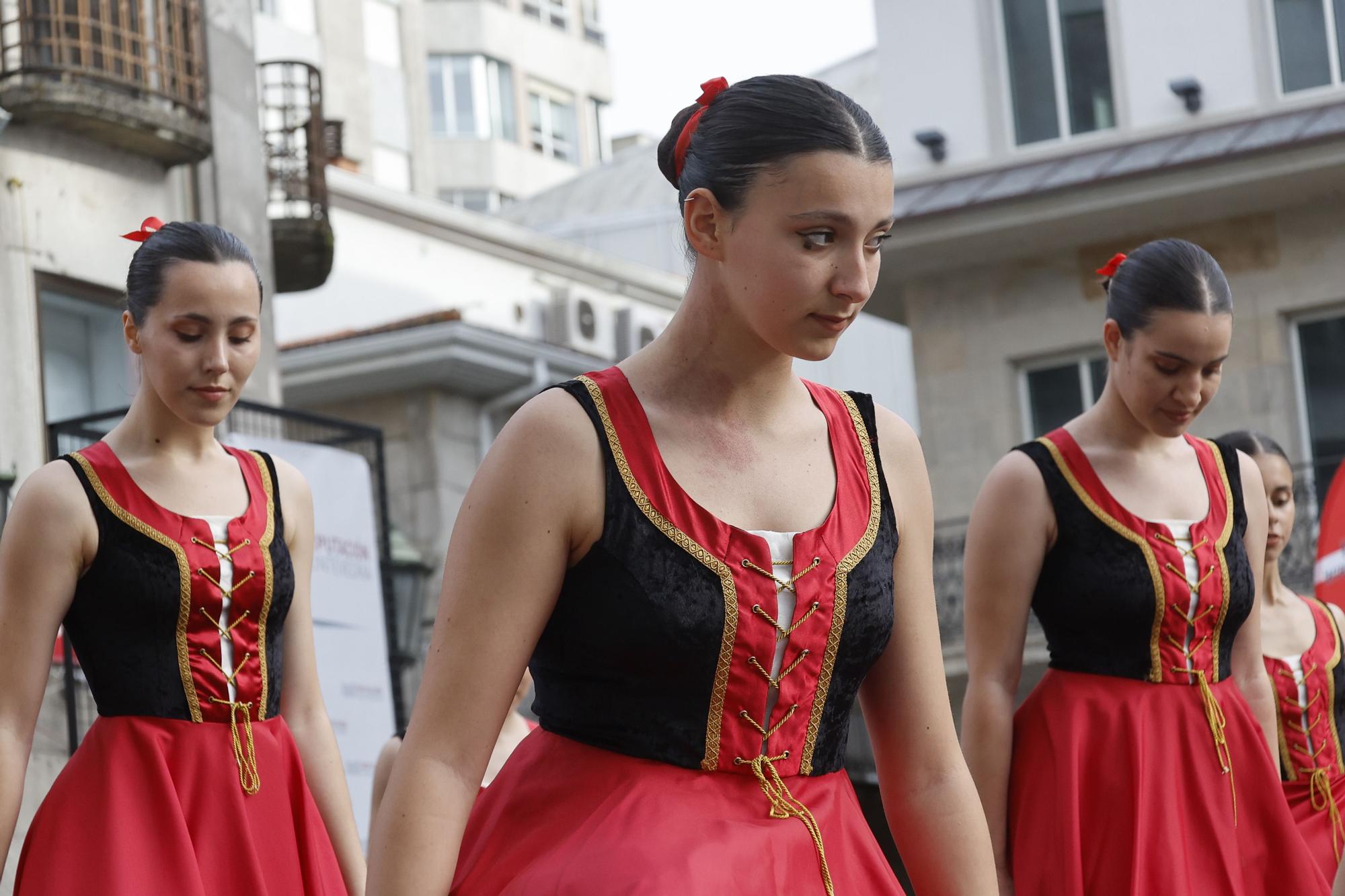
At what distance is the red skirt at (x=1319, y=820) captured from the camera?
641cm

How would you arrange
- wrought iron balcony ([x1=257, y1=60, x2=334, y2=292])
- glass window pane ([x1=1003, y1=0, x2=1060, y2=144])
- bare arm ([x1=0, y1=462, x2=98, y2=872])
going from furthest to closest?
glass window pane ([x1=1003, y1=0, x2=1060, y2=144]) < wrought iron balcony ([x1=257, y1=60, x2=334, y2=292]) < bare arm ([x1=0, y1=462, x2=98, y2=872])

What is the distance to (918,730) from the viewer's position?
11.0 ft

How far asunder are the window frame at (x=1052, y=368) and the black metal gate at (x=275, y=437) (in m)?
7.01

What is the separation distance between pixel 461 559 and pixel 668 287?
2860cm

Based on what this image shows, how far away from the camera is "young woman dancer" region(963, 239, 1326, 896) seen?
520cm

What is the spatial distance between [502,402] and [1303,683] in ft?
60.5

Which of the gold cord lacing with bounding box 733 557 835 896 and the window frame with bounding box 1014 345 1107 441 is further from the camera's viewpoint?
the window frame with bounding box 1014 345 1107 441

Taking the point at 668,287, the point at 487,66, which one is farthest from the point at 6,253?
the point at 487,66

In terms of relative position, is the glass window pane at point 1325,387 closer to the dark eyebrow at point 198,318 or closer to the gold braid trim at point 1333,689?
the gold braid trim at point 1333,689

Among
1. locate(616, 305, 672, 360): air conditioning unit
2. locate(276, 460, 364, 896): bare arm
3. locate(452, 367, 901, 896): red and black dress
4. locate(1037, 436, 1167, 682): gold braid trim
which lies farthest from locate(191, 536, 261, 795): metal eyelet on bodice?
locate(616, 305, 672, 360): air conditioning unit

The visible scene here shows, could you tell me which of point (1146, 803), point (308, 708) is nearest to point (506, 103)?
point (308, 708)

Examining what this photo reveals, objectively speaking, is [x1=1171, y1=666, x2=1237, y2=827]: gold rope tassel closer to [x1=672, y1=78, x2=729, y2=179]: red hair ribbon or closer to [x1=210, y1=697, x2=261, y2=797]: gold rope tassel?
[x1=210, y1=697, x2=261, y2=797]: gold rope tassel

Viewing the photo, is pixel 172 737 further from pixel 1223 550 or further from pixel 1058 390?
pixel 1058 390

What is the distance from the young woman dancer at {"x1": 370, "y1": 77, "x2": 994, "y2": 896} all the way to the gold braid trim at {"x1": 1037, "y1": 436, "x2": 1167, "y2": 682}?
2.12 m
